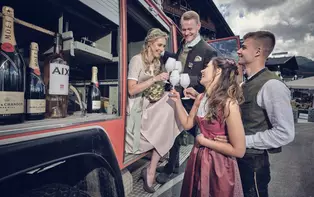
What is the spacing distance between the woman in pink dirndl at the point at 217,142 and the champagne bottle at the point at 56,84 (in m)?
1.05

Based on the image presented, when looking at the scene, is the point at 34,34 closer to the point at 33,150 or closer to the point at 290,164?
the point at 33,150

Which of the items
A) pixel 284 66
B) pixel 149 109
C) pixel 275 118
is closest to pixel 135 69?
pixel 149 109

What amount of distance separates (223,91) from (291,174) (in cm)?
307

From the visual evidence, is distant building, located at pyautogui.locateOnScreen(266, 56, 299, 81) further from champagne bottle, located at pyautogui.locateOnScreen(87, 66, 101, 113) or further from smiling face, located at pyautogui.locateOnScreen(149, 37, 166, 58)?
champagne bottle, located at pyautogui.locateOnScreen(87, 66, 101, 113)

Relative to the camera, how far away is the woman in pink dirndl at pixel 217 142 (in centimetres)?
131

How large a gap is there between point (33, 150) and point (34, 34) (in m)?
1.05

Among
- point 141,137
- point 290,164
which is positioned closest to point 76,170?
point 141,137

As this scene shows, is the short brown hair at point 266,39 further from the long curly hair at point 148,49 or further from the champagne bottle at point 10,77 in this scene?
the champagne bottle at point 10,77

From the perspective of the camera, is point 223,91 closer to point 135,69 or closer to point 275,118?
point 275,118

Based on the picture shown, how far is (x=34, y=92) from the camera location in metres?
1.16

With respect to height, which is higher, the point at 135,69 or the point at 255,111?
the point at 135,69

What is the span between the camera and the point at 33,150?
0.80 m

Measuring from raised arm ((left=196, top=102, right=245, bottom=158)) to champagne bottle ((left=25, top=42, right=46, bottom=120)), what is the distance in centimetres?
120

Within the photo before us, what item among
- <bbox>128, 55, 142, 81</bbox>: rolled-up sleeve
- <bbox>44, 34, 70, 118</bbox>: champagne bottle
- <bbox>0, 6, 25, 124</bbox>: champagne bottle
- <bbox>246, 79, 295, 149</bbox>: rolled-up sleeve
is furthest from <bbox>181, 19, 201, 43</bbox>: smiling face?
<bbox>0, 6, 25, 124</bbox>: champagne bottle
